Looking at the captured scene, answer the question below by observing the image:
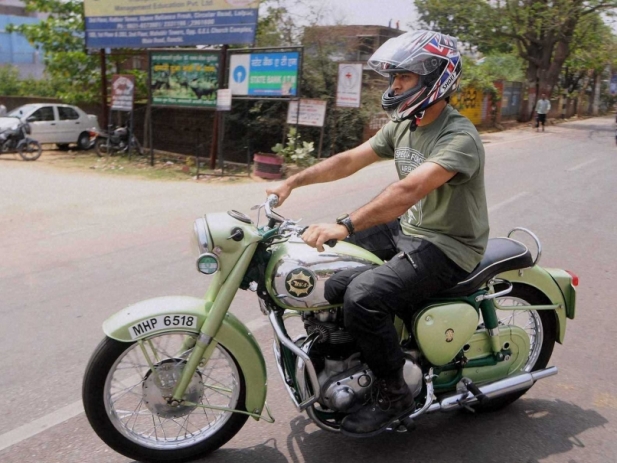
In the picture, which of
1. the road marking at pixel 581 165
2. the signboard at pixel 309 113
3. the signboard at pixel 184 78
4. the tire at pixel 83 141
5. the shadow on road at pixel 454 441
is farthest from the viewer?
the tire at pixel 83 141

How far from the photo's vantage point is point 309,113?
14.6m

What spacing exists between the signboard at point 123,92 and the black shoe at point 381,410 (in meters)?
15.2

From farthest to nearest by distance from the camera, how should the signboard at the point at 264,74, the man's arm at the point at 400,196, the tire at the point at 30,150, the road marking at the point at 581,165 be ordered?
the tire at the point at 30,150, the road marking at the point at 581,165, the signboard at the point at 264,74, the man's arm at the point at 400,196

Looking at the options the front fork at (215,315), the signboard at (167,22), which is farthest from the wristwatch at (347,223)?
the signboard at (167,22)

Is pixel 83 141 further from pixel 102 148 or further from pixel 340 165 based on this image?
pixel 340 165

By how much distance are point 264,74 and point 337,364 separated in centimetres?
1161

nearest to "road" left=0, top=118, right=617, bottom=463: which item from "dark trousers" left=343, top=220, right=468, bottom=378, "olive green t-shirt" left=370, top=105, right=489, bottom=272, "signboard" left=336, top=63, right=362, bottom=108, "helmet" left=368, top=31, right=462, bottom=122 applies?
"dark trousers" left=343, top=220, right=468, bottom=378

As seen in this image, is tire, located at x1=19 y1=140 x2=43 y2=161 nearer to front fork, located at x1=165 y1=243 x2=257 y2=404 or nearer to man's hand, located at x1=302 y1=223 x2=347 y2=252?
front fork, located at x1=165 y1=243 x2=257 y2=404

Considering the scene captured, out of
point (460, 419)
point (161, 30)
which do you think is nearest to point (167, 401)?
point (460, 419)

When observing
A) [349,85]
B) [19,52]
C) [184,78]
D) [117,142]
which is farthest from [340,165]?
[19,52]

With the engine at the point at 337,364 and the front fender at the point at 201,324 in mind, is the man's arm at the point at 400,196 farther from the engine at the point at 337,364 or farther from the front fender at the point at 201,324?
the front fender at the point at 201,324

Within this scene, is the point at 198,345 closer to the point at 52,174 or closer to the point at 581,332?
the point at 581,332

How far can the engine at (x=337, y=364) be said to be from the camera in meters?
2.86

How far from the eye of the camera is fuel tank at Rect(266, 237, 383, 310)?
2.72 metres
